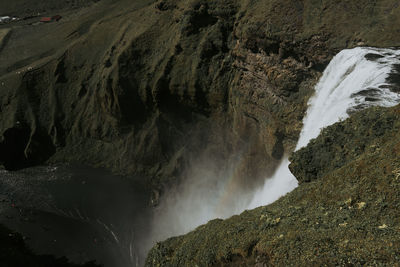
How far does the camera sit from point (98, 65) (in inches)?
1911

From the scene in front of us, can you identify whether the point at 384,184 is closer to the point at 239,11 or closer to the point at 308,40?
the point at 308,40

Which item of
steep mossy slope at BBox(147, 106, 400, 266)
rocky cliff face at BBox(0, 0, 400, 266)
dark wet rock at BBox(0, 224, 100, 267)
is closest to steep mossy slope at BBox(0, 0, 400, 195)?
rocky cliff face at BBox(0, 0, 400, 266)

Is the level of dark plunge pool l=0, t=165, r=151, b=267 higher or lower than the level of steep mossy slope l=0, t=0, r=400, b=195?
lower

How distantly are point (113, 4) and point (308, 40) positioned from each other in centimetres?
4849

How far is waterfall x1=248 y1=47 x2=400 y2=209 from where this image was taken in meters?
17.1

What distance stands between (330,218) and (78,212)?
34343 millimetres

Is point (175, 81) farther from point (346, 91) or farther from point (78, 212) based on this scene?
point (346, 91)

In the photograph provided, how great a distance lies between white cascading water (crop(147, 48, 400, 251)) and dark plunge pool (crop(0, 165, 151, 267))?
3.12m

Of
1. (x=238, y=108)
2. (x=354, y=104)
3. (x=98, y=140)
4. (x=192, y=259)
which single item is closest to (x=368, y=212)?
(x=192, y=259)

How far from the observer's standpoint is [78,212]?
38.3m

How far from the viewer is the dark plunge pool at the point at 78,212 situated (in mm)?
33594

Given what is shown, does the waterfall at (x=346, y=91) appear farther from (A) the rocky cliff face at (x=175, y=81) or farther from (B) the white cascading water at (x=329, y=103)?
(A) the rocky cliff face at (x=175, y=81)

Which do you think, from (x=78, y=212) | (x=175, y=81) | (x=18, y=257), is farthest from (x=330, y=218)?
(x=78, y=212)

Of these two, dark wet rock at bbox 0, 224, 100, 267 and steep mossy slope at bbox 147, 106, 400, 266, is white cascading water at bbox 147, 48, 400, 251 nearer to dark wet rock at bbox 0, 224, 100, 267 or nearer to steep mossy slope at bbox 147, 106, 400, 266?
steep mossy slope at bbox 147, 106, 400, 266
